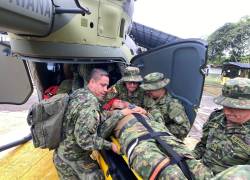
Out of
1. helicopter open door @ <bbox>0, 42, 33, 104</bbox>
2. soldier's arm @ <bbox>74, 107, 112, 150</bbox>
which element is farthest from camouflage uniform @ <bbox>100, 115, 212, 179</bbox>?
helicopter open door @ <bbox>0, 42, 33, 104</bbox>

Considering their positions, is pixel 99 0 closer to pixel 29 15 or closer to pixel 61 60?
pixel 61 60

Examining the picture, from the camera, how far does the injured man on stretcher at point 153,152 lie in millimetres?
2418

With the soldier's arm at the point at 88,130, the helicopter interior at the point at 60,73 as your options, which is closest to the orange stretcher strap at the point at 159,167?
the soldier's arm at the point at 88,130

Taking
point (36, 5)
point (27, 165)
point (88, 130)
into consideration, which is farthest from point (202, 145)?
point (27, 165)

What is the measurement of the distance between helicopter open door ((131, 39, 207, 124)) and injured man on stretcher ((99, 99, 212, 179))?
1.27 meters

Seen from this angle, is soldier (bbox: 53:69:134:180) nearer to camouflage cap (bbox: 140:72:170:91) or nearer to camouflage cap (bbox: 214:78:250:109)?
camouflage cap (bbox: 140:72:170:91)

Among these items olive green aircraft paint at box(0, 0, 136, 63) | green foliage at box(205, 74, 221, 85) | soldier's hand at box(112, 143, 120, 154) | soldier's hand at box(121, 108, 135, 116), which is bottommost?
green foliage at box(205, 74, 221, 85)

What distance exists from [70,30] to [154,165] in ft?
6.17

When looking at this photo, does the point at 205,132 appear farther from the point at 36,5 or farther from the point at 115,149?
the point at 36,5

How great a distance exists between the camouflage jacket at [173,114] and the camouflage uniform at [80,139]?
3.20 ft

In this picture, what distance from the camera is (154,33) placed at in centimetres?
734

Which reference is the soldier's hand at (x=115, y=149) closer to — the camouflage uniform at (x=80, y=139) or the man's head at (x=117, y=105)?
the camouflage uniform at (x=80, y=139)

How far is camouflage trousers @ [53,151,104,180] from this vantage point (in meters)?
3.32

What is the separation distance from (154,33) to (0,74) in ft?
11.6
